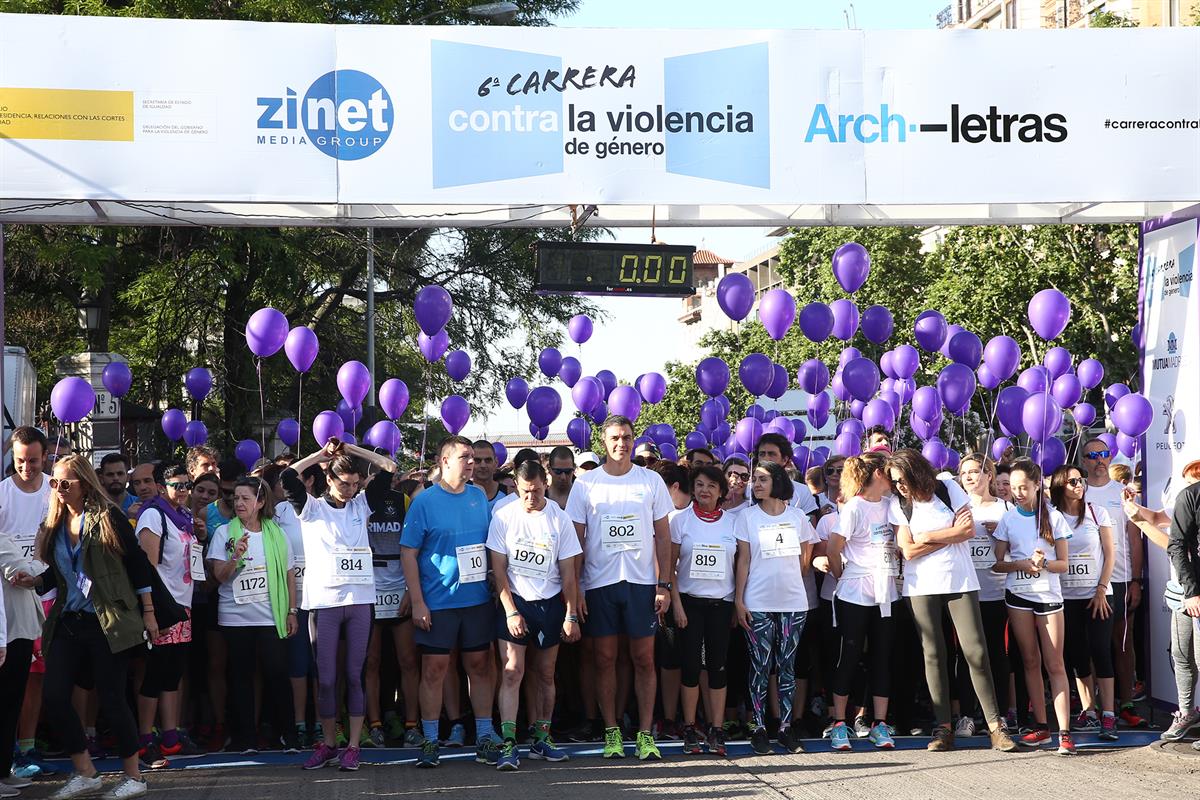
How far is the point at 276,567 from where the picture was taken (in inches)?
351

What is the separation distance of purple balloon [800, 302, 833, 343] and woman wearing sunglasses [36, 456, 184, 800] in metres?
8.04

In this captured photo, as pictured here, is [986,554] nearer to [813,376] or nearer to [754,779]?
[754,779]

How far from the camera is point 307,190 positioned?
9086mm

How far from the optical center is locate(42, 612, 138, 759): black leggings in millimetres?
7520

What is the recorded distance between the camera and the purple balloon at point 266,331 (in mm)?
12977

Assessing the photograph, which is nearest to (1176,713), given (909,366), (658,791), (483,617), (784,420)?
(658,791)

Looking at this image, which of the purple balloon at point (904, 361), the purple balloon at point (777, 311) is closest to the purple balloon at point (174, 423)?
the purple balloon at point (777, 311)

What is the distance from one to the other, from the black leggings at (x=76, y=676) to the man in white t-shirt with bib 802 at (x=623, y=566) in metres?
2.73

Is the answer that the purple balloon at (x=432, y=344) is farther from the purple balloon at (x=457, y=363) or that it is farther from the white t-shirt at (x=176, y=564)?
the white t-shirt at (x=176, y=564)

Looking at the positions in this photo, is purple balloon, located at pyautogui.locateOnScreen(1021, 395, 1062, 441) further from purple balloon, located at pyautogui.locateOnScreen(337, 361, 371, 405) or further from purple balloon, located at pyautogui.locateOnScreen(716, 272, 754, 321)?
purple balloon, located at pyautogui.locateOnScreen(337, 361, 371, 405)

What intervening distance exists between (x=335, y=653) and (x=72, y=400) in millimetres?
5712

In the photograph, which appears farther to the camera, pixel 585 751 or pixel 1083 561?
pixel 1083 561

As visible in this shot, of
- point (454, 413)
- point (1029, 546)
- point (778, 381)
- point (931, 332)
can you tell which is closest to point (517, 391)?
point (454, 413)

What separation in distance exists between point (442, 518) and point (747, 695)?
2.61 metres
